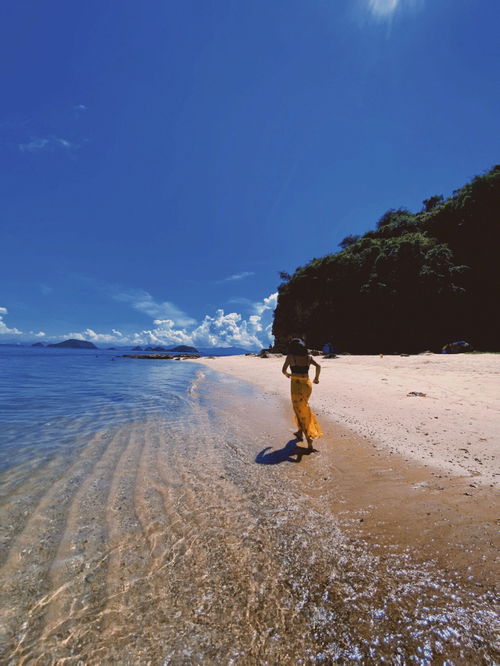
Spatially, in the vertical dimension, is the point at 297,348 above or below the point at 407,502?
above

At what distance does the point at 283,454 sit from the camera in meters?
5.88

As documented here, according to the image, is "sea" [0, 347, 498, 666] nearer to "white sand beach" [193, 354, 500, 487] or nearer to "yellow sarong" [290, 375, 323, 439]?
"yellow sarong" [290, 375, 323, 439]

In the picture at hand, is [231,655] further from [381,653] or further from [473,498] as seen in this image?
[473,498]

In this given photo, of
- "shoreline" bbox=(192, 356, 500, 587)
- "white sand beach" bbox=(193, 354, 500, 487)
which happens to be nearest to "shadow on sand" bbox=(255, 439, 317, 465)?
"shoreline" bbox=(192, 356, 500, 587)

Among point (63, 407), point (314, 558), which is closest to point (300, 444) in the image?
point (314, 558)

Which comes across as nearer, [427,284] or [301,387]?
[301,387]

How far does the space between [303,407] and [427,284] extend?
34356 millimetres

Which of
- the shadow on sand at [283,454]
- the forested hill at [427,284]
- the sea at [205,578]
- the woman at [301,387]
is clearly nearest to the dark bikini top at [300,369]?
the woman at [301,387]

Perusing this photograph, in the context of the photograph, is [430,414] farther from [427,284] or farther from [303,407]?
[427,284]

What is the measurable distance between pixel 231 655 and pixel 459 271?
41.4 m

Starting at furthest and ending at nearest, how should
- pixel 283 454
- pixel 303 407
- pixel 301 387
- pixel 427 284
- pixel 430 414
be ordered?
pixel 427 284, pixel 430 414, pixel 301 387, pixel 303 407, pixel 283 454

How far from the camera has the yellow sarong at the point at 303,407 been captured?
6332 millimetres

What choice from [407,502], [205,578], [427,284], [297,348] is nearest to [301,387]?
[297,348]

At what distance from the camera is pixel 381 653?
6.17 feet
